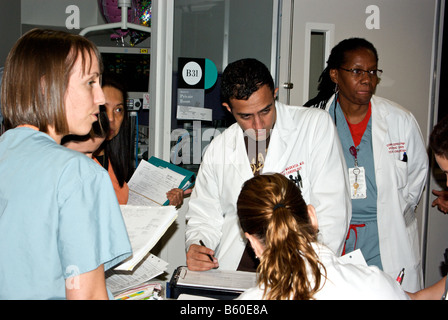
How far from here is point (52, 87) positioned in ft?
3.15

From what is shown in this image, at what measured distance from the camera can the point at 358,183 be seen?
2.23 meters

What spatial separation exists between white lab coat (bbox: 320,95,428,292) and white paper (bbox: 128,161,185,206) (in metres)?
0.95

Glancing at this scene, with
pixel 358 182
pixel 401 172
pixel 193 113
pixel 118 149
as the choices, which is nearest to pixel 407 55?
pixel 401 172

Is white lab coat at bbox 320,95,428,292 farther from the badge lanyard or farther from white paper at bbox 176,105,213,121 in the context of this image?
white paper at bbox 176,105,213,121

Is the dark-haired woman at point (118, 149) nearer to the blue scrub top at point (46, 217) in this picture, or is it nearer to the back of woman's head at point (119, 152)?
the back of woman's head at point (119, 152)

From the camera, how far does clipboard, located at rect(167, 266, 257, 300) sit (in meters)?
1.37

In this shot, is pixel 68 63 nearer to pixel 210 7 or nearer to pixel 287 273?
pixel 287 273

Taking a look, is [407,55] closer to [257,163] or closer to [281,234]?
[257,163]

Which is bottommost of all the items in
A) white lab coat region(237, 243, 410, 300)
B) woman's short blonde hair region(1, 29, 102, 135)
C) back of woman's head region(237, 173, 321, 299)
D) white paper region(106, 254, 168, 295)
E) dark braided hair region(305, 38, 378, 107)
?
white paper region(106, 254, 168, 295)

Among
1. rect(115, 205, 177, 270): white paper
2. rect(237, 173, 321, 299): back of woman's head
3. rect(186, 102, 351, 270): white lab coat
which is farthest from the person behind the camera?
rect(186, 102, 351, 270): white lab coat

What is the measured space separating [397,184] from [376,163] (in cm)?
15

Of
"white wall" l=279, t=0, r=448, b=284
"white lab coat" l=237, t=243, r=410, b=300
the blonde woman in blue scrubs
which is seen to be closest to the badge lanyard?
"white wall" l=279, t=0, r=448, b=284
